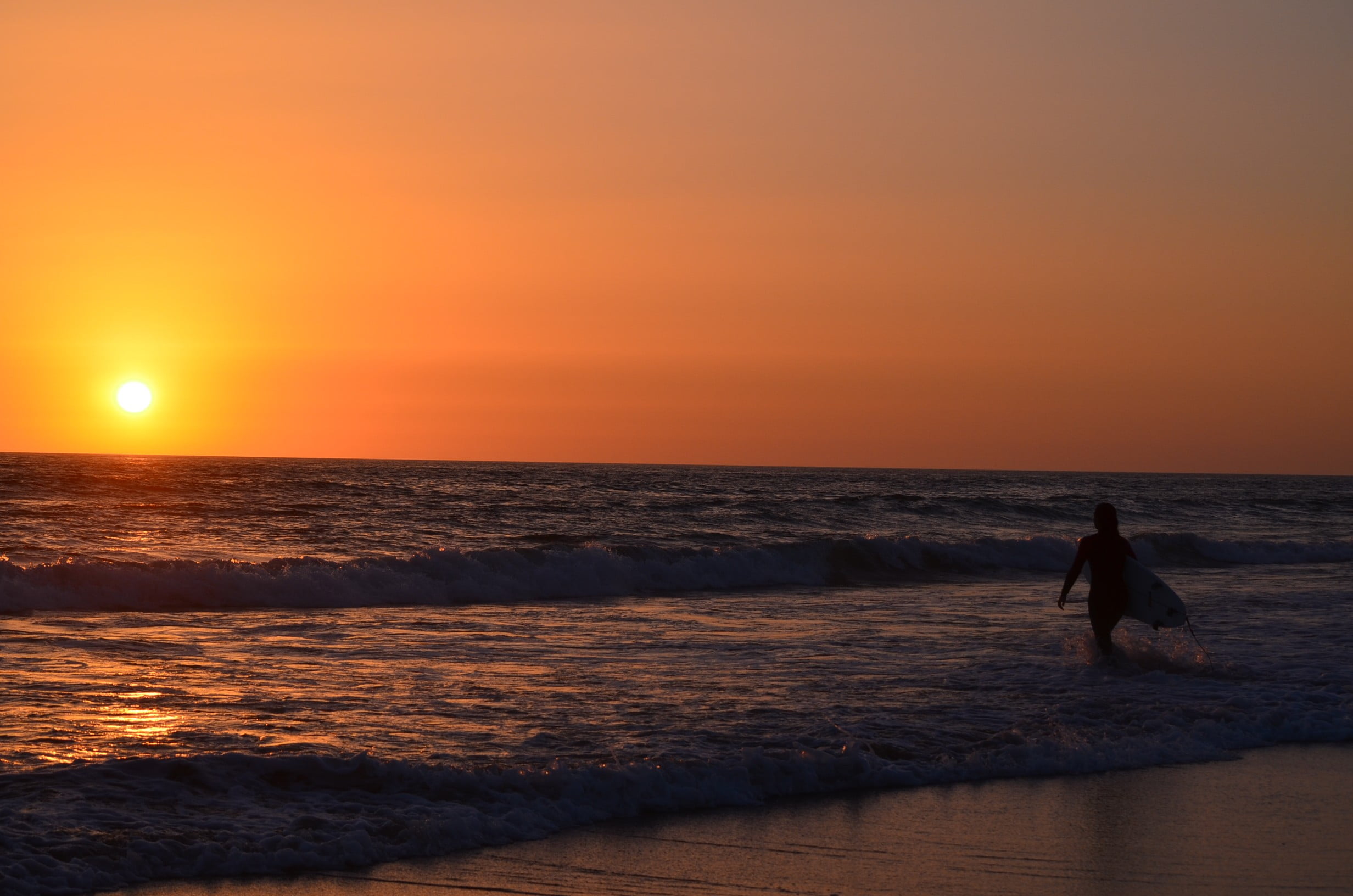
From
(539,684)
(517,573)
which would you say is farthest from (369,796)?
(517,573)

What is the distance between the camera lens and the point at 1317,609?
654 inches

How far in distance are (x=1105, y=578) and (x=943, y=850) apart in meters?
6.54

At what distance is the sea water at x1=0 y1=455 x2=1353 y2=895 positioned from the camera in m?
6.36

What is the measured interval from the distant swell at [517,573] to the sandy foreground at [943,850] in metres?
12.0

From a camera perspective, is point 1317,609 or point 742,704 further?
point 1317,609

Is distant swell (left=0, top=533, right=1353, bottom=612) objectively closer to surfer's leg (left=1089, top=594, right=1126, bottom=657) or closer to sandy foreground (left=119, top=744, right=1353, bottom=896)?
surfer's leg (left=1089, top=594, right=1126, bottom=657)

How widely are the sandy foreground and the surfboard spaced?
4.50 metres

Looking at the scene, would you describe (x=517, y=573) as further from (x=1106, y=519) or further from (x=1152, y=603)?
(x=1152, y=603)

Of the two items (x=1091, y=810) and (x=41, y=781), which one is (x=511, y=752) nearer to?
(x=41, y=781)

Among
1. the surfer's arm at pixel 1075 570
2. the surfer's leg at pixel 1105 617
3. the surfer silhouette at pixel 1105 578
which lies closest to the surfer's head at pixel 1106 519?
the surfer silhouette at pixel 1105 578

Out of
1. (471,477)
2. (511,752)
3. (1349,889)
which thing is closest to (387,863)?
(511,752)

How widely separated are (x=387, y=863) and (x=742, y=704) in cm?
402

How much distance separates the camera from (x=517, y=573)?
2056 cm

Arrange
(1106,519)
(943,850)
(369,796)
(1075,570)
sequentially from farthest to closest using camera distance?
(1106,519) < (1075,570) < (369,796) < (943,850)
